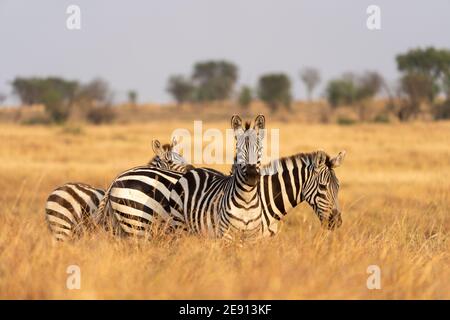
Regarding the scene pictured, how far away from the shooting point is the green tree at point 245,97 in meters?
69.5

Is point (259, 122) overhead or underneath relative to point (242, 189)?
overhead

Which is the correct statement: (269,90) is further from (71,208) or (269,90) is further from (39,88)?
(71,208)

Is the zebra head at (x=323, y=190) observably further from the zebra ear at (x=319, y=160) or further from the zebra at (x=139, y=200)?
the zebra at (x=139, y=200)

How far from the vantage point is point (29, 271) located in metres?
5.07

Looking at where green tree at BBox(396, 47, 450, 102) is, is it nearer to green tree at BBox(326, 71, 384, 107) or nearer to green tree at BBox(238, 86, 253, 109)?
green tree at BBox(326, 71, 384, 107)

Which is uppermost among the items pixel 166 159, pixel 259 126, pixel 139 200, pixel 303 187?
pixel 259 126

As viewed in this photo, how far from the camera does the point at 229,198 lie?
6.49 metres

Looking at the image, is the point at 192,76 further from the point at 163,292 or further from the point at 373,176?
the point at 163,292

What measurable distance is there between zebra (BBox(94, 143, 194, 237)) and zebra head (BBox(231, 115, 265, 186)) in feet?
3.65

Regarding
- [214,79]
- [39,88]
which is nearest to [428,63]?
[214,79]

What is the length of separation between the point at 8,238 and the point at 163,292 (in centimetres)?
201

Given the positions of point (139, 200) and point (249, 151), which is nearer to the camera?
point (249, 151)

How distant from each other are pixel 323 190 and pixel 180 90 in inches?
2975

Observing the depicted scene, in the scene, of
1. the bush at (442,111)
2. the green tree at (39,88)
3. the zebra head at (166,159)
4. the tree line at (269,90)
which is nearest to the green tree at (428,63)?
the tree line at (269,90)
